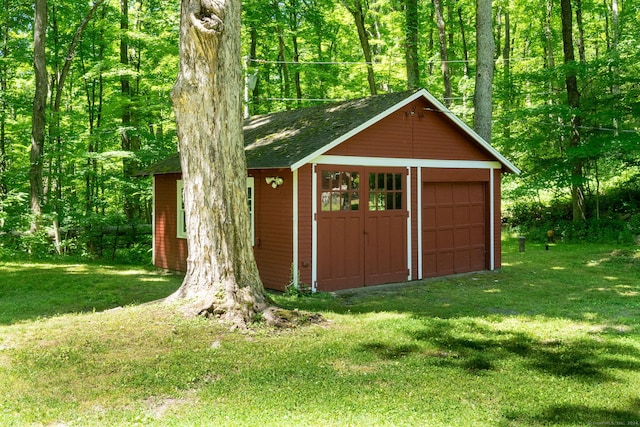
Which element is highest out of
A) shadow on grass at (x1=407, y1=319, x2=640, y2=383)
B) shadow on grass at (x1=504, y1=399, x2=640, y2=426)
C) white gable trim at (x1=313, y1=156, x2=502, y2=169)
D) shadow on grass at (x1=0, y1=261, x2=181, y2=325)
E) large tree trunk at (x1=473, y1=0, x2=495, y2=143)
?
large tree trunk at (x1=473, y1=0, x2=495, y2=143)

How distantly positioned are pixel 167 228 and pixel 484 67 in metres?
8.58

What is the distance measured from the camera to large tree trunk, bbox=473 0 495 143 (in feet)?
46.7

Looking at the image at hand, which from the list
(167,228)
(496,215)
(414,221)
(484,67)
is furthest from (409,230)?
(167,228)

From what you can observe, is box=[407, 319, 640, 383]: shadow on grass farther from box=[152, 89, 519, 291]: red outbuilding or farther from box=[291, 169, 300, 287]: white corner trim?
box=[152, 89, 519, 291]: red outbuilding

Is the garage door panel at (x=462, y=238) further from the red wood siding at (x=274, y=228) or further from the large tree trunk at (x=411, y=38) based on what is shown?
the large tree trunk at (x=411, y=38)

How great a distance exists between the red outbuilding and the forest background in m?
4.69

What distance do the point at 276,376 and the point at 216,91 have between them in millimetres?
3649

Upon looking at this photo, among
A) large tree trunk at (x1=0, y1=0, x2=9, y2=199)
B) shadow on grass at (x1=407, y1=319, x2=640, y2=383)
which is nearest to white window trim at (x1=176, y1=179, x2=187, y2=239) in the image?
large tree trunk at (x1=0, y1=0, x2=9, y2=199)

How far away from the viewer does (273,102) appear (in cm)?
2442

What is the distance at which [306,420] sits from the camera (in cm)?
440

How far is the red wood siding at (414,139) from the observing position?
11.2m

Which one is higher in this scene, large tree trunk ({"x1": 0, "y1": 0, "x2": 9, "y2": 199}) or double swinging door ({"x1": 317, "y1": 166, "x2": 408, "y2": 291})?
large tree trunk ({"x1": 0, "y1": 0, "x2": 9, "y2": 199})

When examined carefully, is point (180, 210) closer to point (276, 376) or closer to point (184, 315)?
point (184, 315)

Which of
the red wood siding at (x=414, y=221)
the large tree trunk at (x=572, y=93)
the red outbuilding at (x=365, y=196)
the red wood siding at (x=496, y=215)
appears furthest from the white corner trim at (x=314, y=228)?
the large tree trunk at (x=572, y=93)
